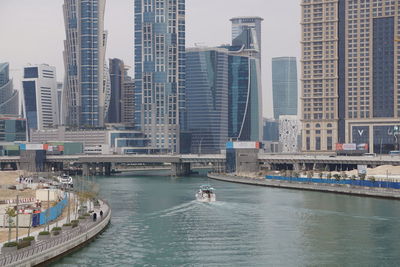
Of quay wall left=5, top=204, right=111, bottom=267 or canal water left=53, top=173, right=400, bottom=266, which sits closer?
quay wall left=5, top=204, right=111, bottom=267

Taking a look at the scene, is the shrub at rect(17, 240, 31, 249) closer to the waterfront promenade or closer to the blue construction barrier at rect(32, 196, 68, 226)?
the waterfront promenade

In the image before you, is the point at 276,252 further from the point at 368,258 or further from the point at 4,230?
the point at 4,230

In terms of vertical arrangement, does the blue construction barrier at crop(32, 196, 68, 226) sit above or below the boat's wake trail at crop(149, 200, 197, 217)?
above

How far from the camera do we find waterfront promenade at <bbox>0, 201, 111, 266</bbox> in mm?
76625

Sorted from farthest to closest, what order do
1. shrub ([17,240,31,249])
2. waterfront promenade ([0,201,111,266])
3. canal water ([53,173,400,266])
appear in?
canal water ([53,173,400,266]), shrub ([17,240,31,249]), waterfront promenade ([0,201,111,266])

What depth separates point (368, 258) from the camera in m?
89.6

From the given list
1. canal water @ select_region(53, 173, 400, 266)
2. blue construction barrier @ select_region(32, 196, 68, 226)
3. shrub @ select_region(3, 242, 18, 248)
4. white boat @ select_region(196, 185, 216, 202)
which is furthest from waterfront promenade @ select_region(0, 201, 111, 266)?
white boat @ select_region(196, 185, 216, 202)

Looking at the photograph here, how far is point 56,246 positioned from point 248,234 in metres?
33.1

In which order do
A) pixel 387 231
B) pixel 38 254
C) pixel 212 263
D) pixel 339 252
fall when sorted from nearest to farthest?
pixel 38 254
pixel 212 263
pixel 339 252
pixel 387 231

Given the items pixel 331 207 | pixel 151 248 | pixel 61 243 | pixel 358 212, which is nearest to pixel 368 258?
pixel 151 248

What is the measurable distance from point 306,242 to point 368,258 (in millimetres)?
13327

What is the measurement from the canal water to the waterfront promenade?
1.23m

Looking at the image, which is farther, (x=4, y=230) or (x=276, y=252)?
(x=4, y=230)

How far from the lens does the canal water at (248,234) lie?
293 feet
